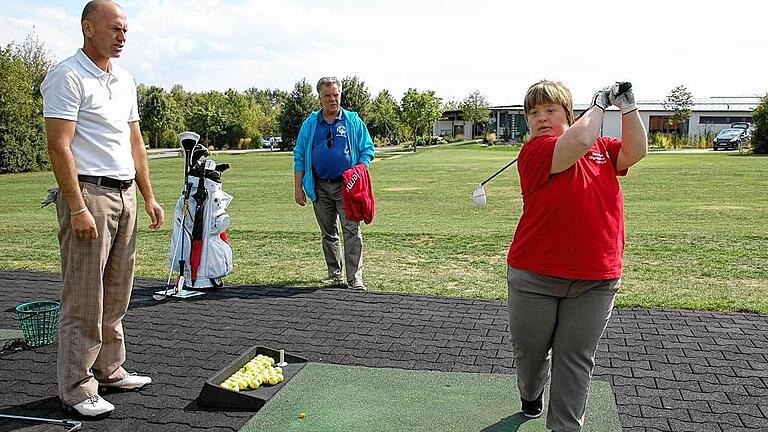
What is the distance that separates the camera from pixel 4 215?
50.8ft

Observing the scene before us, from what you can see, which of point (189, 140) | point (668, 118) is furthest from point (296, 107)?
point (189, 140)

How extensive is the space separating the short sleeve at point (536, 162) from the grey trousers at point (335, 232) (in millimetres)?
3994

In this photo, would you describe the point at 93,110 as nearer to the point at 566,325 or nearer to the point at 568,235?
the point at 568,235

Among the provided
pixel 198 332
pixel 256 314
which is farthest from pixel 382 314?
pixel 198 332

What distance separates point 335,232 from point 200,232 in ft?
4.39

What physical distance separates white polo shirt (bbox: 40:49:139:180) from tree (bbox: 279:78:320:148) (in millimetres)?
55054

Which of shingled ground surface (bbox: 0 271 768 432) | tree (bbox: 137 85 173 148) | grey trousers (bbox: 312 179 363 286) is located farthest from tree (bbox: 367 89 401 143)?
shingled ground surface (bbox: 0 271 768 432)

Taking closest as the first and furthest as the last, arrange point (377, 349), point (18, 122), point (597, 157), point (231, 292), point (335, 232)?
point (597, 157) < point (377, 349) < point (231, 292) < point (335, 232) < point (18, 122)

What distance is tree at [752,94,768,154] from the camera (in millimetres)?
39969

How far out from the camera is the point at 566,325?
3.46 metres

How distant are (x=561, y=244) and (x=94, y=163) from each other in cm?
240

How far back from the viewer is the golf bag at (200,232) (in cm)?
715

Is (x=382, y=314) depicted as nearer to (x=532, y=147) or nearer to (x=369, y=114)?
(x=532, y=147)

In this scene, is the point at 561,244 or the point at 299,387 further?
the point at 299,387
